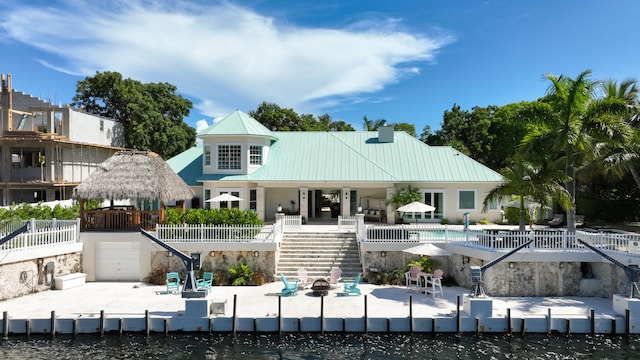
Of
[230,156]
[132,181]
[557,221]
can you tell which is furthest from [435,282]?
[230,156]

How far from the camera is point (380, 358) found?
12.1 m

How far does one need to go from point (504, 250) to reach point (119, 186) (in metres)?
17.9

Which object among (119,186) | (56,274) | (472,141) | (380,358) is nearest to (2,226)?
(56,274)

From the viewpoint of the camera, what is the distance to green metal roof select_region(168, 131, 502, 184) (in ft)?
88.7

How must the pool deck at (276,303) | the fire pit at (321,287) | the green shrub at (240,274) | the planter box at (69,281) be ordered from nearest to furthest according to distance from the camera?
the pool deck at (276,303)
the fire pit at (321,287)
the planter box at (69,281)
the green shrub at (240,274)

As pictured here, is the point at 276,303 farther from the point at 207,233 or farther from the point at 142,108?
the point at 142,108

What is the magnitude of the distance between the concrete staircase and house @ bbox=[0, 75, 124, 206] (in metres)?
22.6

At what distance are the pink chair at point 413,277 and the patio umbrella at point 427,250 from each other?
0.75 m

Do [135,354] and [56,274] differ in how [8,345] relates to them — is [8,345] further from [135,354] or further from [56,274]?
[56,274]

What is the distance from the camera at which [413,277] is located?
17.8m

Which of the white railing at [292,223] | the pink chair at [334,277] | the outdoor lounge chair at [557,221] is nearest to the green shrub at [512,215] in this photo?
the outdoor lounge chair at [557,221]

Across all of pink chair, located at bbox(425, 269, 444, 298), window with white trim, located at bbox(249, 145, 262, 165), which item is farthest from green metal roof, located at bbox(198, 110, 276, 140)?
pink chair, located at bbox(425, 269, 444, 298)

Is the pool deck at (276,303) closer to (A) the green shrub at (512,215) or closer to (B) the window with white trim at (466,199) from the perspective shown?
(B) the window with white trim at (466,199)

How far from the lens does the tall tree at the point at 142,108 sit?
42.6 metres
